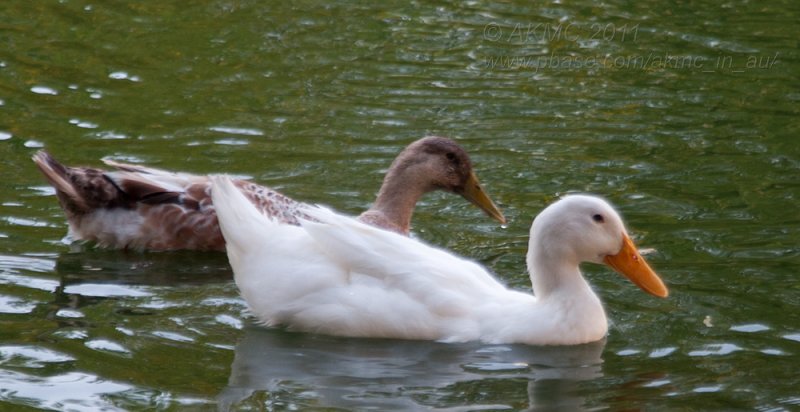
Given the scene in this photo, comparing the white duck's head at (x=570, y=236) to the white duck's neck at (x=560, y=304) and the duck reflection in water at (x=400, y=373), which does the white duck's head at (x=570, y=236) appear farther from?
the duck reflection in water at (x=400, y=373)

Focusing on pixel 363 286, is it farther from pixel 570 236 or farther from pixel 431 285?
pixel 570 236

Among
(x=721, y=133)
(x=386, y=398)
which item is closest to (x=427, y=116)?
(x=721, y=133)

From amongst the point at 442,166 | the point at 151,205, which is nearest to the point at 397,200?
the point at 442,166

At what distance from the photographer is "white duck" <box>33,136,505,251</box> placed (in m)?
9.23

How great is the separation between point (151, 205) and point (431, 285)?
8.53ft

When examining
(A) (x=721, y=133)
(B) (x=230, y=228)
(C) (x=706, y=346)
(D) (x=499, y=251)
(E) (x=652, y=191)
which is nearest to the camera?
(C) (x=706, y=346)

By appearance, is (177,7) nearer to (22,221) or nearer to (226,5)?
(226,5)

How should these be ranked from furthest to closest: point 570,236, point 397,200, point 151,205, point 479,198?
point 479,198
point 397,200
point 151,205
point 570,236

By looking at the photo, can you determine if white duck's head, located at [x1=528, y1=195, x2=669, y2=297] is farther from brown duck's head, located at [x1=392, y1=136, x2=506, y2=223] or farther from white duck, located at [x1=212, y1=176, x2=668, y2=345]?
brown duck's head, located at [x1=392, y1=136, x2=506, y2=223]

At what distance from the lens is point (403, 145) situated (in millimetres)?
11141

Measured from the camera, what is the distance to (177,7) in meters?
15.1

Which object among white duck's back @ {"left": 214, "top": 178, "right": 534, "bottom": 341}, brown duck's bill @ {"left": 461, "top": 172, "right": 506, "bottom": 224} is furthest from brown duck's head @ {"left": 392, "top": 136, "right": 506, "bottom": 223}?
white duck's back @ {"left": 214, "top": 178, "right": 534, "bottom": 341}

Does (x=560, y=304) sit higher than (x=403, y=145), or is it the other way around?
(x=403, y=145)

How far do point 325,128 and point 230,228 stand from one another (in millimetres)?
3700
